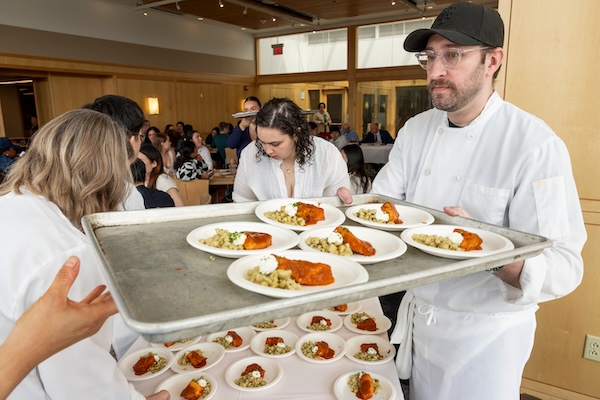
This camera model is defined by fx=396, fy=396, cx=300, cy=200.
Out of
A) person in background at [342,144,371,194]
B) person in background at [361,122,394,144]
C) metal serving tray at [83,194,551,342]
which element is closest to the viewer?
metal serving tray at [83,194,551,342]

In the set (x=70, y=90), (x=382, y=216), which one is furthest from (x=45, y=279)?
(x=70, y=90)

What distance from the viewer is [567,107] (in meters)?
2.19

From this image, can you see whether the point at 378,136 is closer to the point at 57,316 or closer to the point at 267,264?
the point at 267,264

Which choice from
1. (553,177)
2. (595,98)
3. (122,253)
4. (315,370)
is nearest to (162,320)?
(122,253)

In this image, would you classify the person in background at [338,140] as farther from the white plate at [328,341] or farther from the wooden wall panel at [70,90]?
the white plate at [328,341]

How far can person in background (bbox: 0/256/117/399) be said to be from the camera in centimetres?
72

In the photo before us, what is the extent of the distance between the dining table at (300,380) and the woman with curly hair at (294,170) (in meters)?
1.24

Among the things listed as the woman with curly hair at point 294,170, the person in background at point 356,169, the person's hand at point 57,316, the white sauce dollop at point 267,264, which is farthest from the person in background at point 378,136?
the person's hand at point 57,316

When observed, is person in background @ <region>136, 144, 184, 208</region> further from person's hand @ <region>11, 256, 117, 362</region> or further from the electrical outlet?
the electrical outlet

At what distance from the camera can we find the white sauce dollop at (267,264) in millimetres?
861

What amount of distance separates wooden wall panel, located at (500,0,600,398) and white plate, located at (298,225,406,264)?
168 cm

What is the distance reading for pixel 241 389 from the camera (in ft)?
4.75

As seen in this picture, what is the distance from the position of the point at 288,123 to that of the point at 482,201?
144cm

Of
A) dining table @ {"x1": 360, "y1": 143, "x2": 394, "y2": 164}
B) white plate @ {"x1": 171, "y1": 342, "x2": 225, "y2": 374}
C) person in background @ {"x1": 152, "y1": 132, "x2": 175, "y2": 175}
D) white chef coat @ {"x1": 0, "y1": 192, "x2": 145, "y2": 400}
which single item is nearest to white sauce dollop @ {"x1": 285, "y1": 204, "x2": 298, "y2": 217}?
white chef coat @ {"x1": 0, "y1": 192, "x2": 145, "y2": 400}
